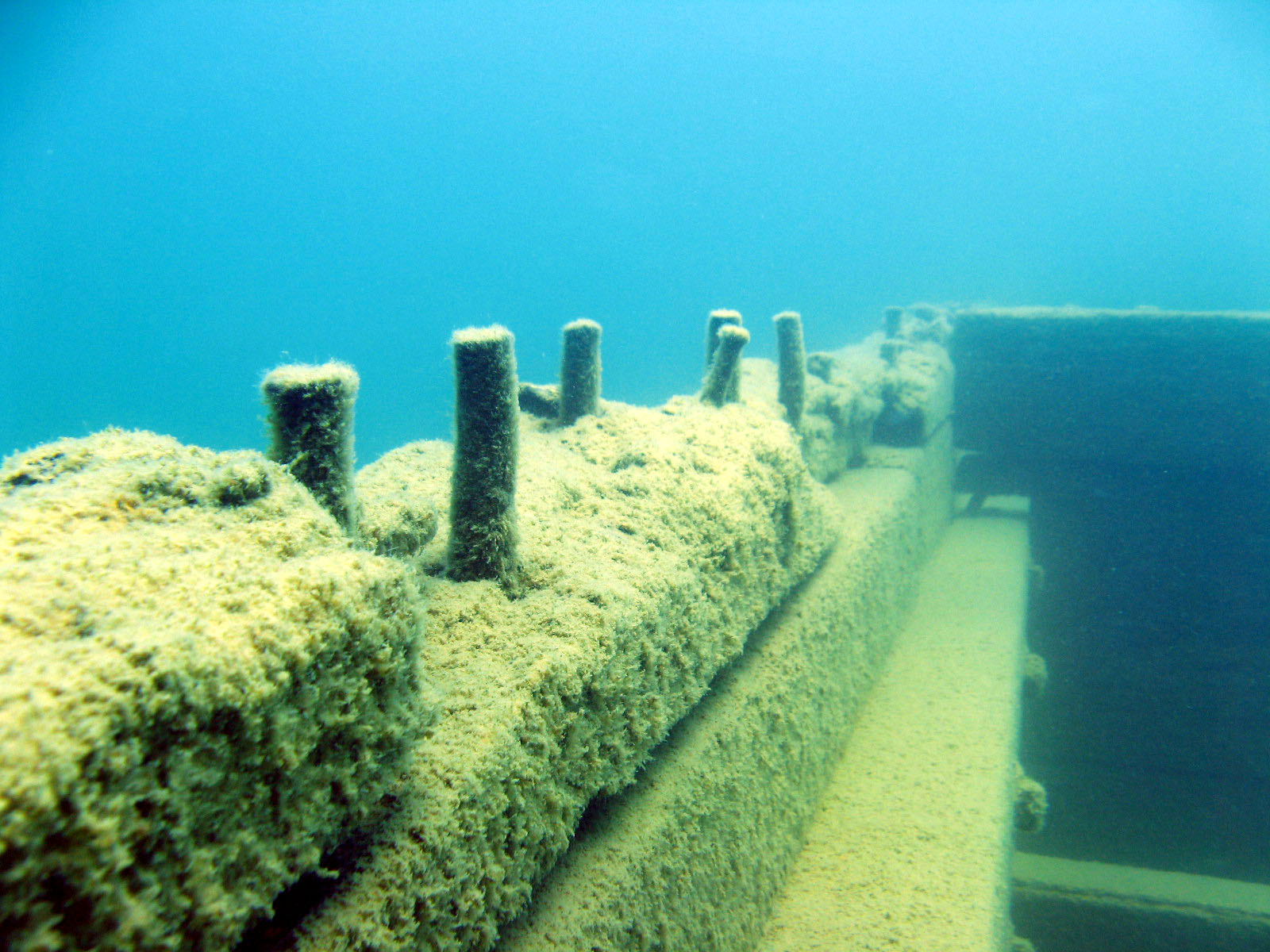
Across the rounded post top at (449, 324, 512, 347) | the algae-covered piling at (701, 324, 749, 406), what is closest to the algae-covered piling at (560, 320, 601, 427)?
the algae-covered piling at (701, 324, 749, 406)

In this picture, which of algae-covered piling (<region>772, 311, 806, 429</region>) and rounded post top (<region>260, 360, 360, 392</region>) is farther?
algae-covered piling (<region>772, 311, 806, 429</region>)

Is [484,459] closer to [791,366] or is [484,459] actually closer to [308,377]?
[308,377]

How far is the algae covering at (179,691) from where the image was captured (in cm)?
74

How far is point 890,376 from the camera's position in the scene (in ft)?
22.1

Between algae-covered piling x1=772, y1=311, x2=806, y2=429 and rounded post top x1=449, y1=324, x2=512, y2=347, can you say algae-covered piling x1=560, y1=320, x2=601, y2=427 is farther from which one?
algae-covered piling x1=772, y1=311, x2=806, y2=429

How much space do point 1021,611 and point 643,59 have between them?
136491 mm

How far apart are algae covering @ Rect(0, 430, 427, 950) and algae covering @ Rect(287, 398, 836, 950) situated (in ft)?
0.56

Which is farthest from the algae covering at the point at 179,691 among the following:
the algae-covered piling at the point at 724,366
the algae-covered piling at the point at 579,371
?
the algae-covered piling at the point at 724,366

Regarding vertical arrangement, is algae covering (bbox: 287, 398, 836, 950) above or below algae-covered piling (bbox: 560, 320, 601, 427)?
below

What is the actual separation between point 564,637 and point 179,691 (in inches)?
41.7

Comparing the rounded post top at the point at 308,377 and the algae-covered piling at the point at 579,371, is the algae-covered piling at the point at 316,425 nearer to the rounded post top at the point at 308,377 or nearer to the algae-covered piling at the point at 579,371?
the rounded post top at the point at 308,377

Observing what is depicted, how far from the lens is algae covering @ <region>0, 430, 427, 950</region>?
2.43 feet

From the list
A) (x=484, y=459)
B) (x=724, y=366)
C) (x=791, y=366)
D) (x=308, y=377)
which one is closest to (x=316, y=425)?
(x=308, y=377)

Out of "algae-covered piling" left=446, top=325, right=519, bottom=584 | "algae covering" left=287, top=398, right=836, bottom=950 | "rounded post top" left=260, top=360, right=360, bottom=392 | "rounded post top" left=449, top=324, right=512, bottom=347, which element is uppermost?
"rounded post top" left=449, top=324, right=512, bottom=347
